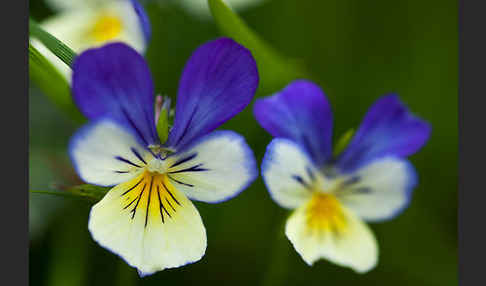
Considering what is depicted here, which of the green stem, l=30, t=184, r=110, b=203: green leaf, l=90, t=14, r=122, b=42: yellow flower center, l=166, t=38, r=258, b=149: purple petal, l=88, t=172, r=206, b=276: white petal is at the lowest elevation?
the green stem

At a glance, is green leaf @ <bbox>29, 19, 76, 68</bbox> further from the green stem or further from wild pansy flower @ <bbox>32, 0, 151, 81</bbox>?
the green stem

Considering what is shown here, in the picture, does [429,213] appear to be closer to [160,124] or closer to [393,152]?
[393,152]

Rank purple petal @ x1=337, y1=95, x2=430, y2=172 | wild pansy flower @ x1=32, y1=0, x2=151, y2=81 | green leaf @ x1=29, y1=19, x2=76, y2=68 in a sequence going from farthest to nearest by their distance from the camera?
wild pansy flower @ x1=32, y1=0, x2=151, y2=81 < purple petal @ x1=337, y1=95, x2=430, y2=172 < green leaf @ x1=29, y1=19, x2=76, y2=68

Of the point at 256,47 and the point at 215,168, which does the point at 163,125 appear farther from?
the point at 256,47

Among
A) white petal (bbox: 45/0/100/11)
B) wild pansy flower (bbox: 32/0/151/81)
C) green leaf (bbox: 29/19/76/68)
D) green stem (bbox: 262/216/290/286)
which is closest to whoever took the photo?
green leaf (bbox: 29/19/76/68)

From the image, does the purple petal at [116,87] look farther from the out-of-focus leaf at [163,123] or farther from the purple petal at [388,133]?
the purple petal at [388,133]

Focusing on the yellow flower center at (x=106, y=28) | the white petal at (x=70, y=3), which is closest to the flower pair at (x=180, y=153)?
the yellow flower center at (x=106, y=28)

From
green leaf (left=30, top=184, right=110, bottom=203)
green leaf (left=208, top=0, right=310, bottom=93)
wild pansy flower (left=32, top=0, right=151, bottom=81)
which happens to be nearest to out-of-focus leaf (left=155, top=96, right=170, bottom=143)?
green leaf (left=30, top=184, right=110, bottom=203)
